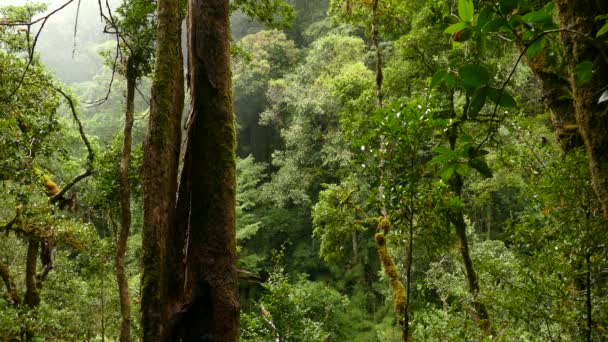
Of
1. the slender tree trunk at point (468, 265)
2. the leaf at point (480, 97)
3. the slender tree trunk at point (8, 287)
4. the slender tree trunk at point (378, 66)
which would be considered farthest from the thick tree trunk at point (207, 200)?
the slender tree trunk at point (8, 287)

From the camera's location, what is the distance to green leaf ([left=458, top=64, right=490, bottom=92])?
0.65m

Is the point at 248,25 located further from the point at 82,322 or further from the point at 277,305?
the point at 277,305

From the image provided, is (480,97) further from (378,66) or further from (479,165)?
(378,66)

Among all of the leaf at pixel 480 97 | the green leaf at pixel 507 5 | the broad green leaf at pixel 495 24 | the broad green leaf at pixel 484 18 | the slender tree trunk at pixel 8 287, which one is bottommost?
the slender tree trunk at pixel 8 287

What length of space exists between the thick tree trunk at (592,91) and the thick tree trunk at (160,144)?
1815 mm

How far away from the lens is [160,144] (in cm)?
235

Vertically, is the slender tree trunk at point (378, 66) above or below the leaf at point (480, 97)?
above

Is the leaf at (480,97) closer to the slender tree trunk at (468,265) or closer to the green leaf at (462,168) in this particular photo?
the green leaf at (462,168)

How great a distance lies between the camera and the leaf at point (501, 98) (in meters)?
0.66

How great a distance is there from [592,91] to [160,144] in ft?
6.57

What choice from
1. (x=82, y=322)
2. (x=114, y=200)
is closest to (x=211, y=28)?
(x=114, y=200)

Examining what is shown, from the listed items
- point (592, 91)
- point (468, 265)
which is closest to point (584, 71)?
point (592, 91)

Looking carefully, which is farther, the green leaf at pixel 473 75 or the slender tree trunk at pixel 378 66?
the slender tree trunk at pixel 378 66

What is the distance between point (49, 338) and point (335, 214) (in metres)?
7.37
